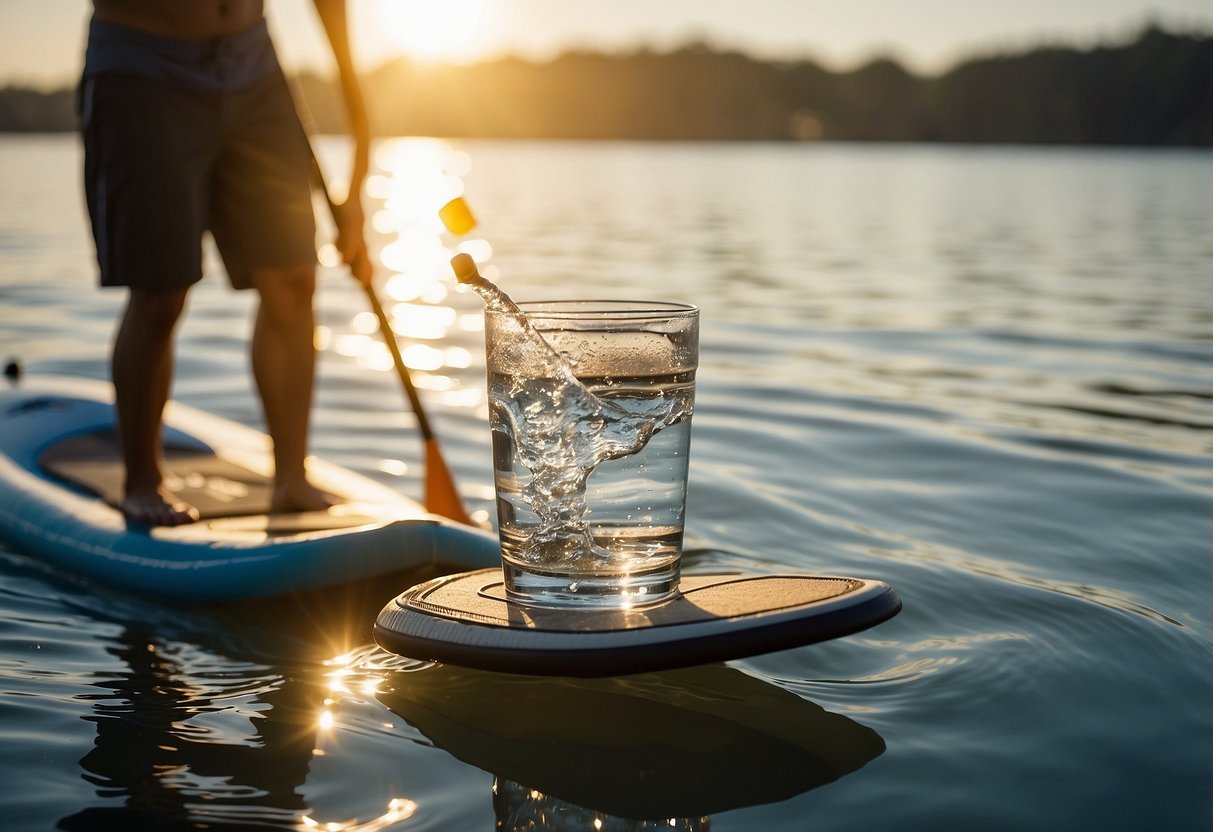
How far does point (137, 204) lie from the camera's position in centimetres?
326

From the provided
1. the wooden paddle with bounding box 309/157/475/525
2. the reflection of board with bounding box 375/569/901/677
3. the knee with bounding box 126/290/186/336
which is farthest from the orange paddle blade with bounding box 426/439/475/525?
the reflection of board with bounding box 375/569/901/677

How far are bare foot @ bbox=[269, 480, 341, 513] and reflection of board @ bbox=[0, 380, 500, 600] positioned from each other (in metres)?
0.05

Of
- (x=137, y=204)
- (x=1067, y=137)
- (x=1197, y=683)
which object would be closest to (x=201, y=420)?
(x=137, y=204)

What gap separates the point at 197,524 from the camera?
11.1 ft

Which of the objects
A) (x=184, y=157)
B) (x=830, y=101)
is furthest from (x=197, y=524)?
(x=830, y=101)

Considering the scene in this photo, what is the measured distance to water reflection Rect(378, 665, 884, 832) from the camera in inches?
85.8

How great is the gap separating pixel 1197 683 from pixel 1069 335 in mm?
5869

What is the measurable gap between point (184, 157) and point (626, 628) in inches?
73.6

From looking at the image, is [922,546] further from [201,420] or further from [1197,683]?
[201,420]

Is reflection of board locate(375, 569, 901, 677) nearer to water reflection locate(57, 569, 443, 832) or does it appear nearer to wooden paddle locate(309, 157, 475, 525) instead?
water reflection locate(57, 569, 443, 832)

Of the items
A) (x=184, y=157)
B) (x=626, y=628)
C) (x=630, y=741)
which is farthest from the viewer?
(x=184, y=157)

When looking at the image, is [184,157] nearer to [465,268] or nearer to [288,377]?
[288,377]

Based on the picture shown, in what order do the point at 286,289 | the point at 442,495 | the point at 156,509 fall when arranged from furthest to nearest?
the point at 442,495 < the point at 286,289 < the point at 156,509

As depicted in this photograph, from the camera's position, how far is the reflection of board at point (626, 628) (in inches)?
88.0
